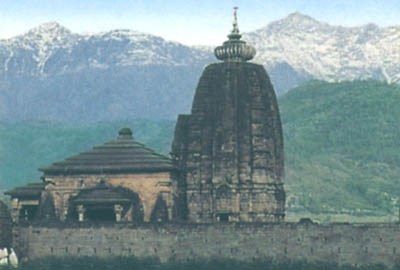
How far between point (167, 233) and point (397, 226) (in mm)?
16595

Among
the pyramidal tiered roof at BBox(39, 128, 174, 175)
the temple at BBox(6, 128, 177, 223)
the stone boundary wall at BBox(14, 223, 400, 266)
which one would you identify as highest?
the pyramidal tiered roof at BBox(39, 128, 174, 175)

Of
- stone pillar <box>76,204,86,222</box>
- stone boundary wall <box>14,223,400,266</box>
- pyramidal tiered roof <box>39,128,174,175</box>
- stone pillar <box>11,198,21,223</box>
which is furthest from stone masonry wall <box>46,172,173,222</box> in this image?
stone boundary wall <box>14,223,400,266</box>

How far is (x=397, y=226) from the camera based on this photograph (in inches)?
3270

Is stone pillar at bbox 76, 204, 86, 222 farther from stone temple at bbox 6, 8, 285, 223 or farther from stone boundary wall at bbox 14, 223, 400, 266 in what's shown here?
stone boundary wall at bbox 14, 223, 400, 266

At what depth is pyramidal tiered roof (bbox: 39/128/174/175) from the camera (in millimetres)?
92438

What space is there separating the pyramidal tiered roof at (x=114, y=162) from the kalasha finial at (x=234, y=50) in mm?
11593

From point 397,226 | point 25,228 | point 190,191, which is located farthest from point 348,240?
point 25,228

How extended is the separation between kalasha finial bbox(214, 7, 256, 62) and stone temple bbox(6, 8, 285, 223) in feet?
0.28

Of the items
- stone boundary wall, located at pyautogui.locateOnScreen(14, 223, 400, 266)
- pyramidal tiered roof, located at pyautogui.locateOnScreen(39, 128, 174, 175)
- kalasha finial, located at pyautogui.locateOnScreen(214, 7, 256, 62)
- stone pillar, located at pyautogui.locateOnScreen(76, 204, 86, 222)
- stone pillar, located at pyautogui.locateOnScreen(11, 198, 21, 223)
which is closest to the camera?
stone boundary wall, located at pyautogui.locateOnScreen(14, 223, 400, 266)

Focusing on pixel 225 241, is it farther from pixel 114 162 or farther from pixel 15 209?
pixel 15 209

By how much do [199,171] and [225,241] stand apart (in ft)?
43.3

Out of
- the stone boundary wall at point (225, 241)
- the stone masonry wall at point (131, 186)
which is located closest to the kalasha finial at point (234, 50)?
the stone masonry wall at point (131, 186)

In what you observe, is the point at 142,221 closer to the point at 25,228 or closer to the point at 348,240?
the point at 25,228

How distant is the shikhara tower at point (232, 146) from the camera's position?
9569 centimetres
